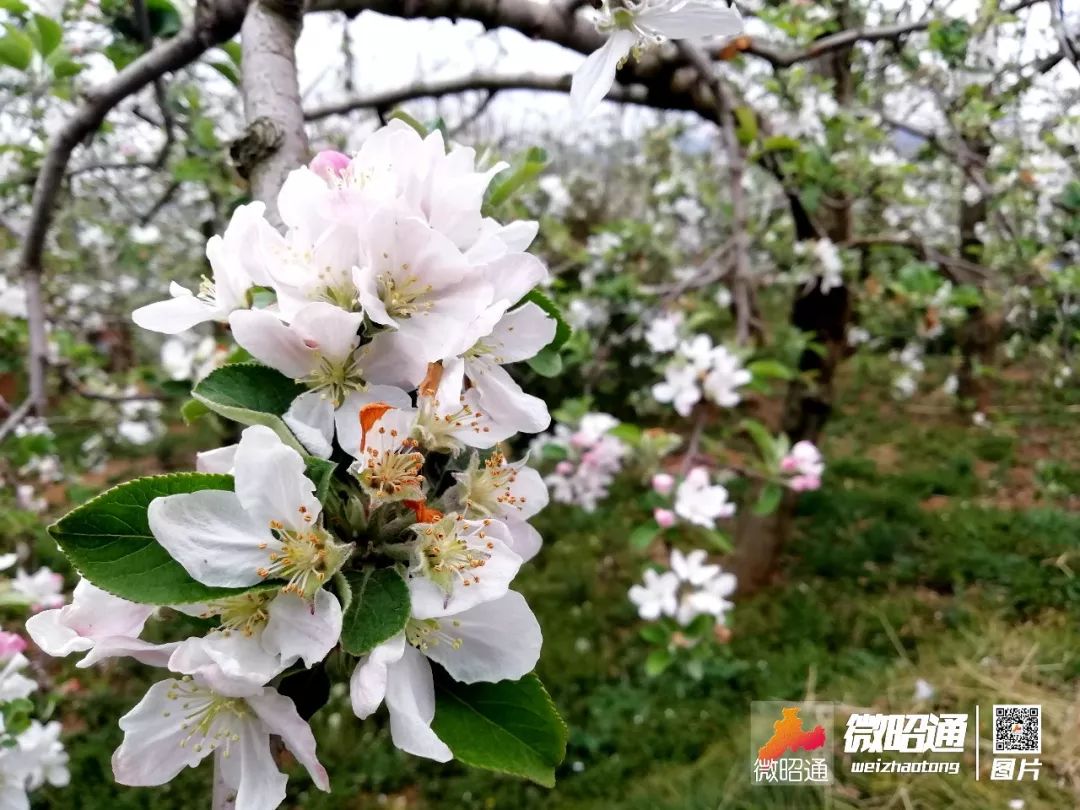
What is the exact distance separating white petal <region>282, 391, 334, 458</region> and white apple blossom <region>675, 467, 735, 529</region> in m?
1.31

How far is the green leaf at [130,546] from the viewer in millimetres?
447

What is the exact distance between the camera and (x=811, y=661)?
11.2 feet

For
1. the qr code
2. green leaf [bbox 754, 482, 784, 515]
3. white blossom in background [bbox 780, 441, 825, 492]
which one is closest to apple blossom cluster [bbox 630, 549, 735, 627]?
green leaf [bbox 754, 482, 784, 515]

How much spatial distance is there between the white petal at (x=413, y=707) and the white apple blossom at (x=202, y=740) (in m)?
0.06

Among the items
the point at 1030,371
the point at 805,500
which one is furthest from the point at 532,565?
the point at 1030,371

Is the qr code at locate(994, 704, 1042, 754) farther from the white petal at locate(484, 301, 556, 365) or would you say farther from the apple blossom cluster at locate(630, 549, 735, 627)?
the white petal at locate(484, 301, 556, 365)

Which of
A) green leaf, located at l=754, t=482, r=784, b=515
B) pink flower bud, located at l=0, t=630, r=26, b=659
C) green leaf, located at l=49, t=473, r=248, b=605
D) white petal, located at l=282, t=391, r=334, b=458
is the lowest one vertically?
green leaf, located at l=754, t=482, r=784, b=515

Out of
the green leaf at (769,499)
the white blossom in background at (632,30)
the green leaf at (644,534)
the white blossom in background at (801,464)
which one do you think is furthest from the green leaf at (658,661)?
the white blossom in background at (632,30)

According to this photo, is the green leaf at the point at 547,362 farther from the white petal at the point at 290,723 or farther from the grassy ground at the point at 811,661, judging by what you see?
the grassy ground at the point at 811,661

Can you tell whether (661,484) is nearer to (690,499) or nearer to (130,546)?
(690,499)

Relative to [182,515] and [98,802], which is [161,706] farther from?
[98,802]

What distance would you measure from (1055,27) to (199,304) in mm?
1399

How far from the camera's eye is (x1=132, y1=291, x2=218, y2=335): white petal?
1.92 feet

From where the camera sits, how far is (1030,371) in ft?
23.6
